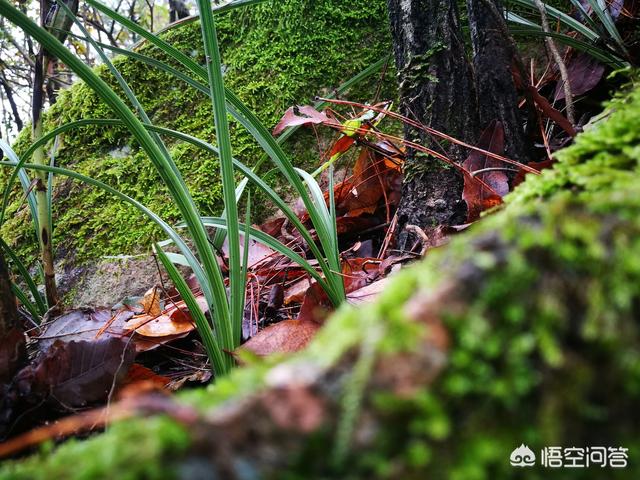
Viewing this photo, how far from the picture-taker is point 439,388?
241mm

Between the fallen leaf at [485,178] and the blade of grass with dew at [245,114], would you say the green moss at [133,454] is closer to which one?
the blade of grass with dew at [245,114]

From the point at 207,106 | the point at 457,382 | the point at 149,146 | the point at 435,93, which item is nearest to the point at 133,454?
the point at 457,382

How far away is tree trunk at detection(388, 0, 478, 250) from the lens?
1.12 metres

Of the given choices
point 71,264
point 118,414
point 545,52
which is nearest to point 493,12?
point 545,52

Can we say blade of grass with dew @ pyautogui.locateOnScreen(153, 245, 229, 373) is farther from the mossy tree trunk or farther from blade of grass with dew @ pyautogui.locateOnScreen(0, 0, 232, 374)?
the mossy tree trunk

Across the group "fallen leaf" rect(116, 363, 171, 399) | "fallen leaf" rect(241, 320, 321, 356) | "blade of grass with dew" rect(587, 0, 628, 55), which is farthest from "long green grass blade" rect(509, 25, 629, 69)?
"fallen leaf" rect(116, 363, 171, 399)

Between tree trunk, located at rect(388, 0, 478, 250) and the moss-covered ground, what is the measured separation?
86 centimetres

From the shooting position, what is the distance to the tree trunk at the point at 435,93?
112 centimetres

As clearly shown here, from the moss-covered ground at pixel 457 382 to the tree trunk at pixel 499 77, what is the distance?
36.0 inches

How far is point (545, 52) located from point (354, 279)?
119 cm

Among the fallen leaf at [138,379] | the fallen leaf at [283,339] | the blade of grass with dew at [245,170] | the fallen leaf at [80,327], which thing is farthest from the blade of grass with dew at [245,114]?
the fallen leaf at [80,327]

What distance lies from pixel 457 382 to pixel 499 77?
1.08 meters

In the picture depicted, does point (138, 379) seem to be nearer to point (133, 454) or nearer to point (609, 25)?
point (133, 454)

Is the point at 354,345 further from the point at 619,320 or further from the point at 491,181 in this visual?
the point at 491,181
